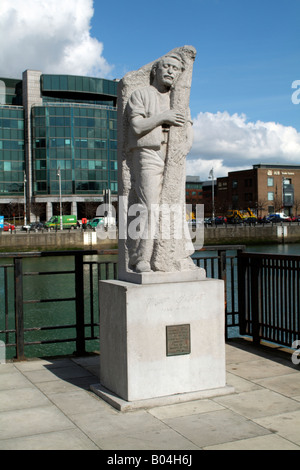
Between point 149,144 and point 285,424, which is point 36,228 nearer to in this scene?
point 149,144

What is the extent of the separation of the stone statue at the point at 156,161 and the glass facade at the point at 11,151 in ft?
261

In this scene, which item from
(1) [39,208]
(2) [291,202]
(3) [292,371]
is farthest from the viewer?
(2) [291,202]

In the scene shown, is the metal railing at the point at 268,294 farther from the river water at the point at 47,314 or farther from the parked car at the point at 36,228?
the parked car at the point at 36,228

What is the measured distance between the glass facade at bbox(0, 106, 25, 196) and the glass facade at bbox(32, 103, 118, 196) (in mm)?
3312

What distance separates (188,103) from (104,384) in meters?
3.20

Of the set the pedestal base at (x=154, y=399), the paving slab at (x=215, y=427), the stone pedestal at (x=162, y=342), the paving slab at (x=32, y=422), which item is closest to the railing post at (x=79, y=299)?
the stone pedestal at (x=162, y=342)

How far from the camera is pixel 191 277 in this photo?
563cm

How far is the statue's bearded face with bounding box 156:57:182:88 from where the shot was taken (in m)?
5.72

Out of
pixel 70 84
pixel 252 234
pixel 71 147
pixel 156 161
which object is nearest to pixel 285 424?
pixel 156 161

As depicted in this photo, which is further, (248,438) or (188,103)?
(188,103)

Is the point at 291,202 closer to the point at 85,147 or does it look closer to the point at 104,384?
the point at 85,147

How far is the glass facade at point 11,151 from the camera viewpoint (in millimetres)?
82000
